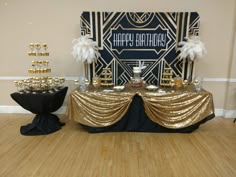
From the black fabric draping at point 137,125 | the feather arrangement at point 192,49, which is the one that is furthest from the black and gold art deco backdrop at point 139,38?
the black fabric draping at point 137,125

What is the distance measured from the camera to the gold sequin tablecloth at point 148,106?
3.17 m

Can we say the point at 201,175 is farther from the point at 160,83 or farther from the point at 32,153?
the point at 32,153

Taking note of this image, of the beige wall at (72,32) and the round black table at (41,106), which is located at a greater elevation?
the beige wall at (72,32)

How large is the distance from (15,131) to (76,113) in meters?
1.10

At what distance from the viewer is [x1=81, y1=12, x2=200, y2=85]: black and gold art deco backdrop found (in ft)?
12.0

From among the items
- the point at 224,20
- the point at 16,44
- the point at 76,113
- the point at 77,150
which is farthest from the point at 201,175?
the point at 16,44

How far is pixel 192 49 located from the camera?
11.4ft

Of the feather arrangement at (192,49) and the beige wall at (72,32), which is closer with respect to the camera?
the feather arrangement at (192,49)

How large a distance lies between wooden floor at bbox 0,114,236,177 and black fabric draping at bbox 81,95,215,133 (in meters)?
0.09

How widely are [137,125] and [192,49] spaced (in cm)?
160

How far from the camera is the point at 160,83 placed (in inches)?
147

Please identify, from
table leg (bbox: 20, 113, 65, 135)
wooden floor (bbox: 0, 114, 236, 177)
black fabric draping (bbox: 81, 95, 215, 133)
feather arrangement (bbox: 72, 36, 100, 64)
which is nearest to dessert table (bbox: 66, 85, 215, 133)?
black fabric draping (bbox: 81, 95, 215, 133)

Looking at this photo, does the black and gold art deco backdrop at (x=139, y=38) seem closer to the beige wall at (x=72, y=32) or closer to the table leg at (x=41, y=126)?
the beige wall at (x=72, y=32)

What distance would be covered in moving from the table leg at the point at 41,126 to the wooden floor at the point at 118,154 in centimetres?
12
